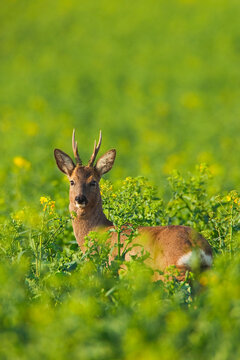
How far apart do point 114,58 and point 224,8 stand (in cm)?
704

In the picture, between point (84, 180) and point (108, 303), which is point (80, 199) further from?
point (108, 303)

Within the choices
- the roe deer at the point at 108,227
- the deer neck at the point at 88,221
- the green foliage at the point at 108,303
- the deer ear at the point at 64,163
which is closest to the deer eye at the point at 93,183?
the roe deer at the point at 108,227

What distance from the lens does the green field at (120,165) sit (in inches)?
172

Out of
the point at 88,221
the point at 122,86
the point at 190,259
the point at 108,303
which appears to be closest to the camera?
the point at 108,303

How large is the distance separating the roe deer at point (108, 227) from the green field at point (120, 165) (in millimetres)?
179

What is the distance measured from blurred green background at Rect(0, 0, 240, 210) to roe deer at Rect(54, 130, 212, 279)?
5.63 ft

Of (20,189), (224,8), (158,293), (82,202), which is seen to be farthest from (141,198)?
(224,8)

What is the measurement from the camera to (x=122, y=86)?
90.3ft

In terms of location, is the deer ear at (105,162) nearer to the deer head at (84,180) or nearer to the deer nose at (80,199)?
the deer head at (84,180)

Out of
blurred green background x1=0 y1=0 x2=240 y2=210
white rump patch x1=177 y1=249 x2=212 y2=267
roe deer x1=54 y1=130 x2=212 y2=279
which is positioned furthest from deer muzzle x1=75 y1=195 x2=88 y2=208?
blurred green background x1=0 y1=0 x2=240 y2=210

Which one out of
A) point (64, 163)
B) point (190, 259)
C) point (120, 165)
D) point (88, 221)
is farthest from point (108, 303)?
point (120, 165)

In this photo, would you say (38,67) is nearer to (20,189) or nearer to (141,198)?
(20,189)

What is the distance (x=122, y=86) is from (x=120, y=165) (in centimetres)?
1237

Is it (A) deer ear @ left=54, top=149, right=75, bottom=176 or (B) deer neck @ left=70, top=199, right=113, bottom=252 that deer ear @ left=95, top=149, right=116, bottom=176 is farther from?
(B) deer neck @ left=70, top=199, right=113, bottom=252
